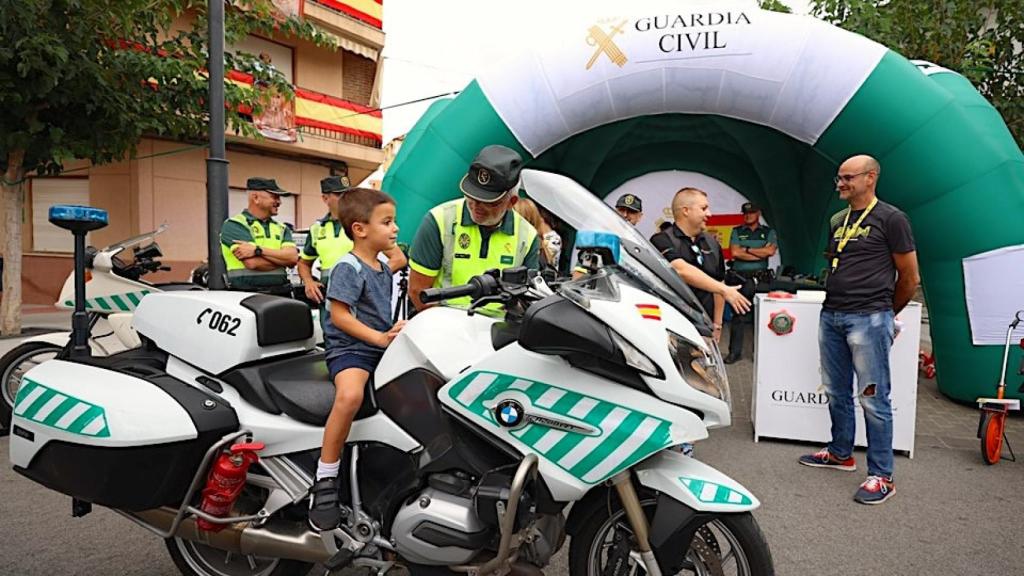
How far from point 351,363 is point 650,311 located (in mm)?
1101

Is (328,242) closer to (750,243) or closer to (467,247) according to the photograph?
(467,247)

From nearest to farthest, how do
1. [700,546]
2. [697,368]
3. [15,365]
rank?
[697,368] → [700,546] → [15,365]

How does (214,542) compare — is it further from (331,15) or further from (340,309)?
(331,15)

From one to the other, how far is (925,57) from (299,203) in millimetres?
13413

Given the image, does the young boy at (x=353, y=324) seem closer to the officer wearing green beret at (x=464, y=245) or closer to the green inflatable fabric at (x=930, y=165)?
the officer wearing green beret at (x=464, y=245)

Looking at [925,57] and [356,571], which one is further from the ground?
[925,57]

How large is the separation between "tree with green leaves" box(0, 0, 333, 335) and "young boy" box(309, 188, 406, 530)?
5553 mm

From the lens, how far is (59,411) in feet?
7.54

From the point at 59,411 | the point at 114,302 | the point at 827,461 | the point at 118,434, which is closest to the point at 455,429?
the point at 118,434

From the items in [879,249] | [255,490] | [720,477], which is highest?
[879,249]

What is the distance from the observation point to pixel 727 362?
7.79 m

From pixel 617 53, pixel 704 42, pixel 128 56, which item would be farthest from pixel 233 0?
pixel 704 42

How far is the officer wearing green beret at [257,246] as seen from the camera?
5.18 metres

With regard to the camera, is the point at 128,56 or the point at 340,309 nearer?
the point at 340,309
